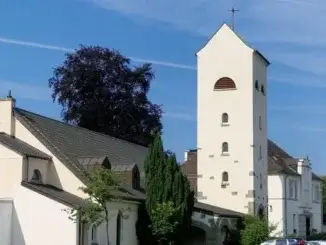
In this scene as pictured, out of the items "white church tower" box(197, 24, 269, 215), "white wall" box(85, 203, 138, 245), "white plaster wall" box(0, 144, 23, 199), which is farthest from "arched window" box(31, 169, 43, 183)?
"white church tower" box(197, 24, 269, 215)

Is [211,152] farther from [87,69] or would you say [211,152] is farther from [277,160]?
[277,160]

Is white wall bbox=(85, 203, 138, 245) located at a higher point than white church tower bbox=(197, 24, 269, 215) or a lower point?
lower

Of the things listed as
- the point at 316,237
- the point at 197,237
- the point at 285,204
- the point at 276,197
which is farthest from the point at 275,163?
the point at 197,237

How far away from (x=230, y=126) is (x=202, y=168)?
14.5ft

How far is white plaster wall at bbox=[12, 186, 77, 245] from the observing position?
131 feet

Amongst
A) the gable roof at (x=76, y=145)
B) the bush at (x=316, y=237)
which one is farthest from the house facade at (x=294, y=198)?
the gable roof at (x=76, y=145)

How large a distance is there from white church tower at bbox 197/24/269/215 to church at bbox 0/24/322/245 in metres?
0.09

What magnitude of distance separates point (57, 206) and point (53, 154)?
4842 mm

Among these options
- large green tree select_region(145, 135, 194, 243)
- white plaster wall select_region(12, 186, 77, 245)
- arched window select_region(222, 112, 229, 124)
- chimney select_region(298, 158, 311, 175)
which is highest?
arched window select_region(222, 112, 229, 124)

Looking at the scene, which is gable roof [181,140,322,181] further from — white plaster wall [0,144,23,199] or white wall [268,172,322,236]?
white plaster wall [0,144,23,199]

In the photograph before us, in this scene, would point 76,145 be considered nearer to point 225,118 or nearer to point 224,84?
point 225,118

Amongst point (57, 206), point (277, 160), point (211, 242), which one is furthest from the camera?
point (277, 160)

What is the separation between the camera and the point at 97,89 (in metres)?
68.6

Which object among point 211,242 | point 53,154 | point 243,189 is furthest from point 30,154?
point 243,189
